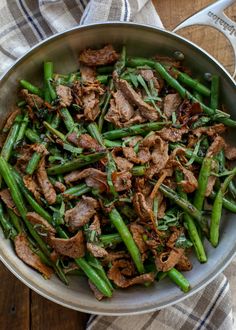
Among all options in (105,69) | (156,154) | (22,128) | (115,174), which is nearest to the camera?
(115,174)

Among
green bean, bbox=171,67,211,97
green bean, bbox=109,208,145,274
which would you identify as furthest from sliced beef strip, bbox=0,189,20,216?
green bean, bbox=171,67,211,97

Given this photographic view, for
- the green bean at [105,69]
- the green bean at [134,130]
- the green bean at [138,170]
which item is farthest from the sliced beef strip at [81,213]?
the green bean at [105,69]

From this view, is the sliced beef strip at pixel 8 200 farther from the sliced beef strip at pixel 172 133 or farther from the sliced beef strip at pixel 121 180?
the sliced beef strip at pixel 172 133

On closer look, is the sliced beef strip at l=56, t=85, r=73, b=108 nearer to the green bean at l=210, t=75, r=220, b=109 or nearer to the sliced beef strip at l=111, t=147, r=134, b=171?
the sliced beef strip at l=111, t=147, r=134, b=171

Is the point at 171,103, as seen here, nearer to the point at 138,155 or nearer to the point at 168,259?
the point at 138,155

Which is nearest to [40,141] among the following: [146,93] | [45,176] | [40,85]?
[45,176]

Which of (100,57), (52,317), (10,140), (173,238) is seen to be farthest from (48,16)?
(52,317)
